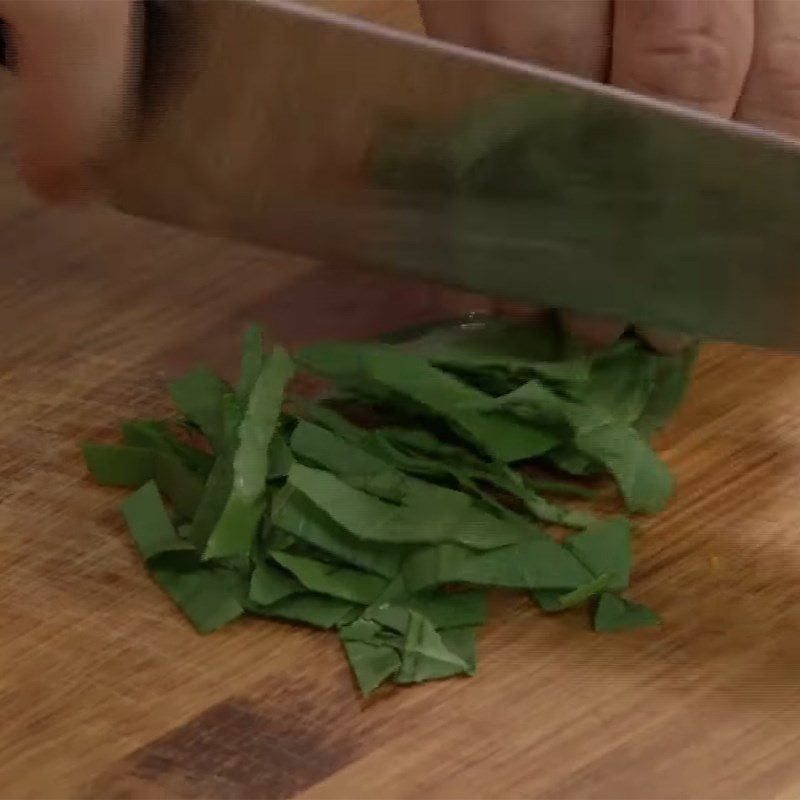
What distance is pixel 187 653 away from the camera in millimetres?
1209

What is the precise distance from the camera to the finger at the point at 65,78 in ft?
3.80

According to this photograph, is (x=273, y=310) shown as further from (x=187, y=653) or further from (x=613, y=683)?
(x=613, y=683)

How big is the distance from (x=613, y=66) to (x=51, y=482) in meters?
0.67

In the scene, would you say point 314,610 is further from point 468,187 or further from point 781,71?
point 781,71

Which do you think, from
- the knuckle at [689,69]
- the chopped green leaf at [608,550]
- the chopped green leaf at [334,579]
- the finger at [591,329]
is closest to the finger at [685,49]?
the knuckle at [689,69]

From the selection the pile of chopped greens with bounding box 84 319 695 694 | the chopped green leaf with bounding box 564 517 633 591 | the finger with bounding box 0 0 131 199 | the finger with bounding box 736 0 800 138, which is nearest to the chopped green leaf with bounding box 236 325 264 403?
the pile of chopped greens with bounding box 84 319 695 694

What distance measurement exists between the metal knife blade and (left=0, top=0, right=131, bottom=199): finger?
1.5 inches

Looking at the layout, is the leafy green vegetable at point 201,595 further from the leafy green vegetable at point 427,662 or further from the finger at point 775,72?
the finger at point 775,72

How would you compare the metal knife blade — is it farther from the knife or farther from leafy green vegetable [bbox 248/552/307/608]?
leafy green vegetable [bbox 248/552/307/608]

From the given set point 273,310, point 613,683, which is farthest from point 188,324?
point 613,683

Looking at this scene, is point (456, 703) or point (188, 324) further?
point (188, 324)

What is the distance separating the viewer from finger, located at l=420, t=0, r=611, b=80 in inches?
47.0

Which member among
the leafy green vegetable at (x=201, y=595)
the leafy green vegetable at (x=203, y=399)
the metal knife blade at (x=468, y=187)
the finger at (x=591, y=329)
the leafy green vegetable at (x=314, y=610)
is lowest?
the leafy green vegetable at (x=201, y=595)

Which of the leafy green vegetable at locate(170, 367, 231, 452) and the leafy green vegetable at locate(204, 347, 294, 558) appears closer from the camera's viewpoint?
the leafy green vegetable at locate(204, 347, 294, 558)
